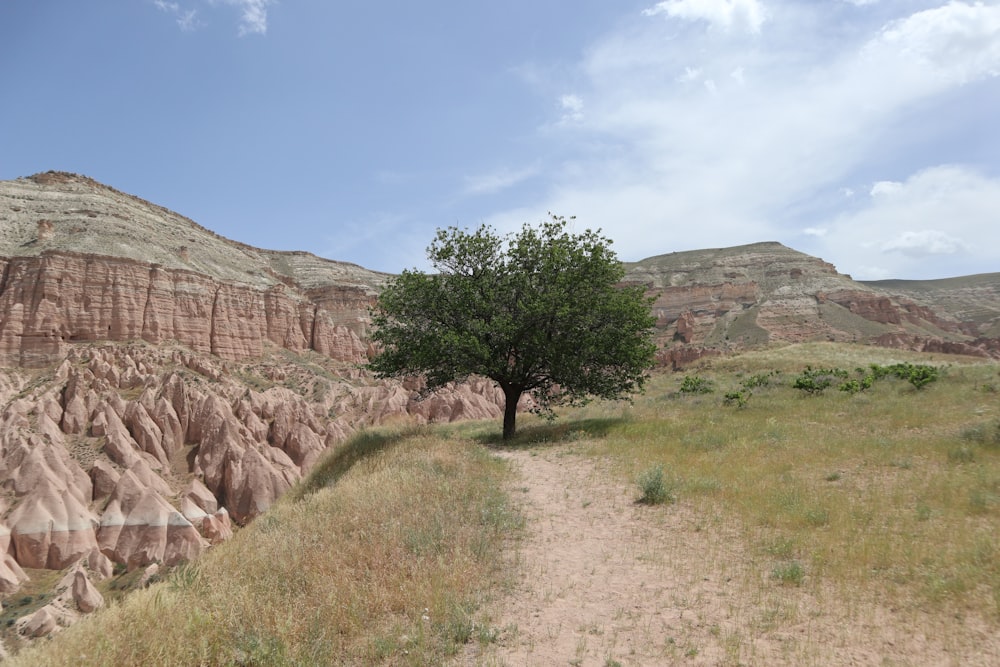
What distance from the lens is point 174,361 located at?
57.2 m

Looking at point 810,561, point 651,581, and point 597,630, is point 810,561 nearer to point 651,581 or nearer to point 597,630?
point 651,581

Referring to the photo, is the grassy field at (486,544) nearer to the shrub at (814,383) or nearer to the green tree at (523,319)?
the green tree at (523,319)

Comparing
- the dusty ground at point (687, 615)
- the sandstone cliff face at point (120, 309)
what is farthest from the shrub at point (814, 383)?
the sandstone cliff face at point (120, 309)

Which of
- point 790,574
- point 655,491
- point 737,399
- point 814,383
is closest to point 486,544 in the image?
point 655,491

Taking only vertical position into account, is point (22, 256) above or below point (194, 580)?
above

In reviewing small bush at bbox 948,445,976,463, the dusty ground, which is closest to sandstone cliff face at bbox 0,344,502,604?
the dusty ground

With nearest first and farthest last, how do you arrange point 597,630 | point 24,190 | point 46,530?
point 597,630 → point 46,530 → point 24,190

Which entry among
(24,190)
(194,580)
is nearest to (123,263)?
(24,190)

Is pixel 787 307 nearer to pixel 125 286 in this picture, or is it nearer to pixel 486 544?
pixel 125 286

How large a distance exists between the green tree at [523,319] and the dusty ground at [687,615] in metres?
8.94

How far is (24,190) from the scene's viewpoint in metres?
73.8

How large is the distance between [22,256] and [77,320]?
1050cm

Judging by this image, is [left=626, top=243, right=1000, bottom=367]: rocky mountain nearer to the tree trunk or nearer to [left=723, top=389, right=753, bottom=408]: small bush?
[left=723, top=389, right=753, bottom=408]: small bush

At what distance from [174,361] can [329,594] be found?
60728 millimetres
